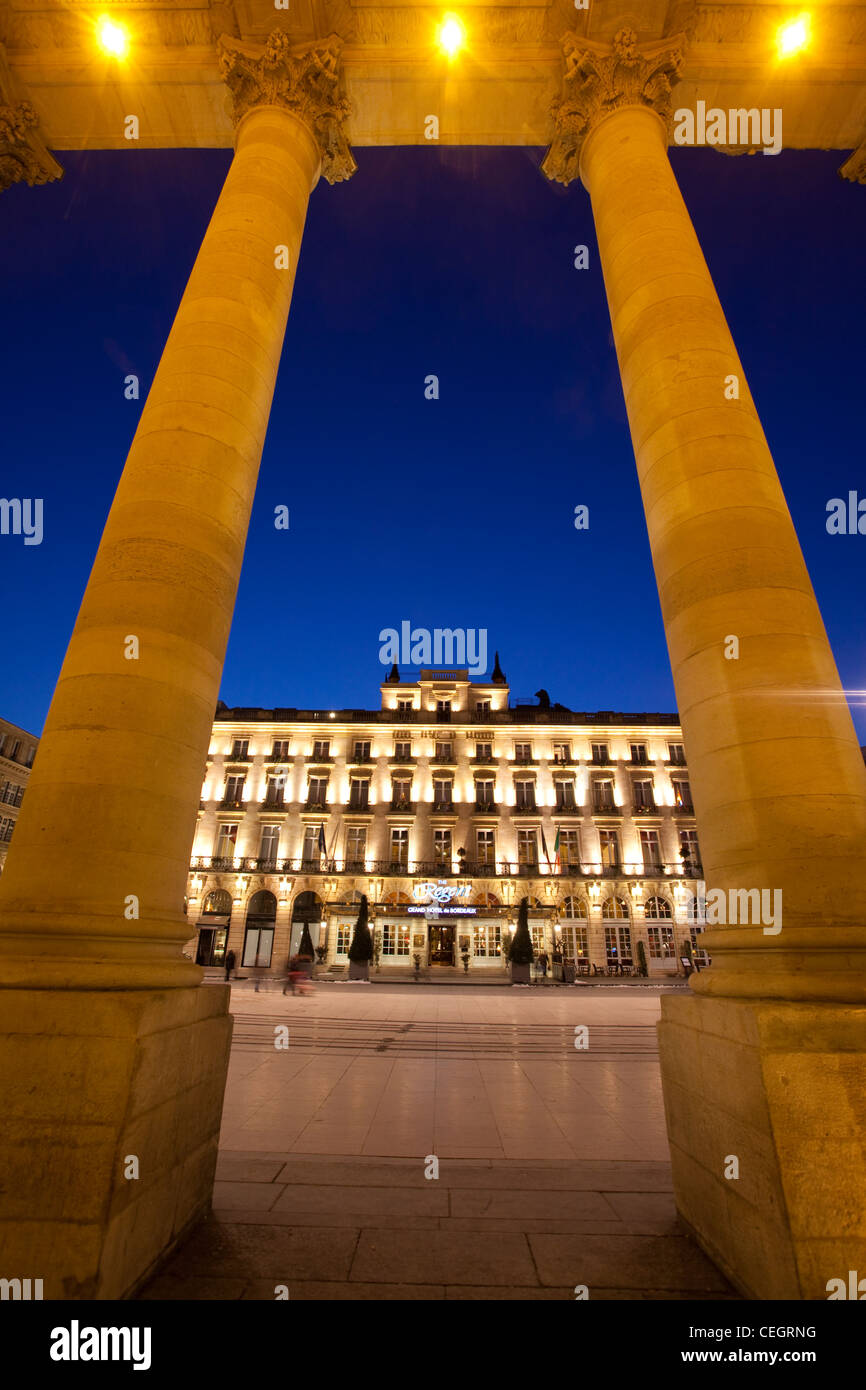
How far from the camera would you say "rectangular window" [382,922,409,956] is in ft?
127

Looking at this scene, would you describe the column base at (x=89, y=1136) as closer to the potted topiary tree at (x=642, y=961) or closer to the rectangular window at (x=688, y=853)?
the potted topiary tree at (x=642, y=961)

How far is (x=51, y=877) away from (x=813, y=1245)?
419cm

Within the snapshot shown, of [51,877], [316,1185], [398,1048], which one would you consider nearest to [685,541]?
[51,877]

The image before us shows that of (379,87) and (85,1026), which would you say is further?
(379,87)

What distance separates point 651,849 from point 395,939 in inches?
673

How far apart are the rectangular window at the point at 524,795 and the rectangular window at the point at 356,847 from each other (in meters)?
10.0

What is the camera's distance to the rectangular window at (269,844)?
40603 mm

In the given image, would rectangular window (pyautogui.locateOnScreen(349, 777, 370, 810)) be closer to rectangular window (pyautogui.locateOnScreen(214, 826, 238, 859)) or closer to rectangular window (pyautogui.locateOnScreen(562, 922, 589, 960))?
rectangular window (pyautogui.locateOnScreen(214, 826, 238, 859))

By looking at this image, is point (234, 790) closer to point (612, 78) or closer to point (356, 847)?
point (356, 847)

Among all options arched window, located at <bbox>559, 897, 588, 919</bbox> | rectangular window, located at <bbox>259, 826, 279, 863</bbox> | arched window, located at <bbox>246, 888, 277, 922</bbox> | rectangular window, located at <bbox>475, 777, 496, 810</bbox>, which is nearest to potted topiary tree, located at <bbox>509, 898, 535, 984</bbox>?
arched window, located at <bbox>559, 897, 588, 919</bbox>

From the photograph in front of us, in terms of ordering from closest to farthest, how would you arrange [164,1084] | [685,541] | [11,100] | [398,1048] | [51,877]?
1. [164,1084]
2. [51,877]
3. [685,541]
4. [11,100]
5. [398,1048]

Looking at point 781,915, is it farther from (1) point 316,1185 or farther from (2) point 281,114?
(2) point 281,114

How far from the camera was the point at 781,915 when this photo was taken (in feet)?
12.2

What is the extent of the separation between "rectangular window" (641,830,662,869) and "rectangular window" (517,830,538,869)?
6.87 metres
